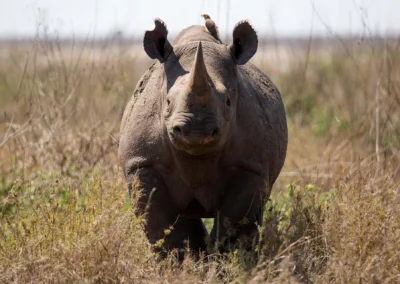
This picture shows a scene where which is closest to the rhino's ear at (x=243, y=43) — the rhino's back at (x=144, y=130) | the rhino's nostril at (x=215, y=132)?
the rhino's back at (x=144, y=130)

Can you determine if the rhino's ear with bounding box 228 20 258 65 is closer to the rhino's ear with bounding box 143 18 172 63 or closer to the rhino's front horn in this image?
the rhino's ear with bounding box 143 18 172 63

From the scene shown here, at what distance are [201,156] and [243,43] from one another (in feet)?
3.32

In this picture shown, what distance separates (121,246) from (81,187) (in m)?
1.91

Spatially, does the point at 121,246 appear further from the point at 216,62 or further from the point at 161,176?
the point at 216,62

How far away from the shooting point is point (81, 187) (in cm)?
805

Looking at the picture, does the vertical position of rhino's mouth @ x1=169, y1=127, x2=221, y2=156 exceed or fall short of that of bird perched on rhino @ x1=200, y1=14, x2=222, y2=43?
it falls short

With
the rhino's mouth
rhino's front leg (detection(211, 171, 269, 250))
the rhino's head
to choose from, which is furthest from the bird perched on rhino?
the rhino's mouth

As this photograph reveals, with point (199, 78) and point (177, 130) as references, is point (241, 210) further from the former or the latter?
point (199, 78)

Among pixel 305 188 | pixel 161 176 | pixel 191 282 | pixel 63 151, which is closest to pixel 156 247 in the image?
pixel 161 176

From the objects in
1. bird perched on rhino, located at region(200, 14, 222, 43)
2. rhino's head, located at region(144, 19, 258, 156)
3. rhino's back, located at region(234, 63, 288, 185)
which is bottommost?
rhino's back, located at region(234, 63, 288, 185)

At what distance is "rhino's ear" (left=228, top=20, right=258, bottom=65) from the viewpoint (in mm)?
7012

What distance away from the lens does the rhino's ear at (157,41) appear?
6.95 m

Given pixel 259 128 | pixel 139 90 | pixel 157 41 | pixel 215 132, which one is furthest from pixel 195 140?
pixel 139 90

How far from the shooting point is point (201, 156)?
22.0 ft
